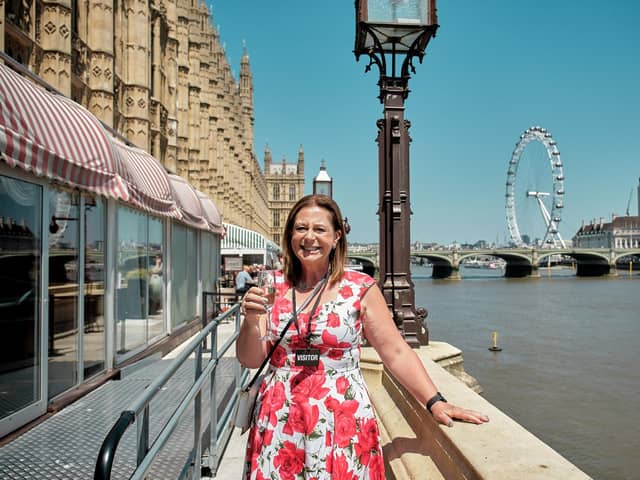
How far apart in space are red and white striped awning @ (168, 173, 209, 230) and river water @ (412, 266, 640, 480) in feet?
27.8

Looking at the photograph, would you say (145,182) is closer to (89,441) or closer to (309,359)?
(89,441)

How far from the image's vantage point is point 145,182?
6758mm

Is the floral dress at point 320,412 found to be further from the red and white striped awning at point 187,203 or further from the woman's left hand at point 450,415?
the red and white striped awning at point 187,203

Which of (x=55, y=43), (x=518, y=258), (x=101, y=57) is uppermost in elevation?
(x=101, y=57)

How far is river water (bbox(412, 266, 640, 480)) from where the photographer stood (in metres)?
11.8

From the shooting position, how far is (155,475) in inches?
115

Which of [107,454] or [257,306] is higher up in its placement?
[257,306]

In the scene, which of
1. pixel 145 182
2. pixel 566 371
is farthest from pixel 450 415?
pixel 566 371

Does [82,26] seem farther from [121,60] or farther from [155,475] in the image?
[155,475]

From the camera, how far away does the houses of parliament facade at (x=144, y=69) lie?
1432 centimetres

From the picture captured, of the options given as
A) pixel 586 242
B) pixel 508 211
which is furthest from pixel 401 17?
pixel 586 242

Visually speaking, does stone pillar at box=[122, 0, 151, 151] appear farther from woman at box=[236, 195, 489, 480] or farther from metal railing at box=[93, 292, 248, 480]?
woman at box=[236, 195, 489, 480]

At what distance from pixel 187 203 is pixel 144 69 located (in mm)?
12113

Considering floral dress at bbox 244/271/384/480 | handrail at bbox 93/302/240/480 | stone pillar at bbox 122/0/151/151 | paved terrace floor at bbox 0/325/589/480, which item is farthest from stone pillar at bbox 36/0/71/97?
floral dress at bbox 244/271/384/480
